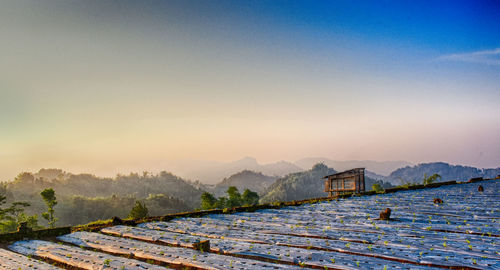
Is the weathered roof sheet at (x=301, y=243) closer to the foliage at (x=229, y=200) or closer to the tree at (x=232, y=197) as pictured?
the foliage at (x=229, y=200)

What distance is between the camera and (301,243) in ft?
23.6

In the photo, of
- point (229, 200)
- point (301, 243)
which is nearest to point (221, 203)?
point (229, 200)

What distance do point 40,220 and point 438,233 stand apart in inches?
5221

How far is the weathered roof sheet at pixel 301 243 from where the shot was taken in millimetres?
5840

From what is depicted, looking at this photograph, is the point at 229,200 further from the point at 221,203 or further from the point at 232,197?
the point at 221,203

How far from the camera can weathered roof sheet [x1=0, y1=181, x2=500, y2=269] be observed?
5840mm

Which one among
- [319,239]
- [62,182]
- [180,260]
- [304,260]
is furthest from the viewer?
[62,182]

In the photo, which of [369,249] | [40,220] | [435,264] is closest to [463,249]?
[435,264]

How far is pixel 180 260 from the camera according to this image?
6355 millimetres

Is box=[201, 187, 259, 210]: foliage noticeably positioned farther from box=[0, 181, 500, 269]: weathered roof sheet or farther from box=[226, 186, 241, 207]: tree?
box=[0, 181, 500, 269]: weathered roof sheet

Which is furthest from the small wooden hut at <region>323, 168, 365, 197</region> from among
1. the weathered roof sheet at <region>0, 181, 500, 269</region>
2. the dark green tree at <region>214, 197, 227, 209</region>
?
the dark green tree at <region>214, 197, 227, 209</region>

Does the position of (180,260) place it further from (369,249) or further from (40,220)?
(40,220)

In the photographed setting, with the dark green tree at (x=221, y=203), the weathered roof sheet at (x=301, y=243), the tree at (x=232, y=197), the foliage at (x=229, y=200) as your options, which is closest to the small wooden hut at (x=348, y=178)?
the weathered roof sheet at (x=301, y=243)

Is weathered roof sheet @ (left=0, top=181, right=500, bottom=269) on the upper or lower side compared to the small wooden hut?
lower
